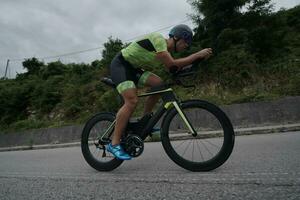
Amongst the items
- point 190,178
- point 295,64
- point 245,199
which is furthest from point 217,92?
point 245,199

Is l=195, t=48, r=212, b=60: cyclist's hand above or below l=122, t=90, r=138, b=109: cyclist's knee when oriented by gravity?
above

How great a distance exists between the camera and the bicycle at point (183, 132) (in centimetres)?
384

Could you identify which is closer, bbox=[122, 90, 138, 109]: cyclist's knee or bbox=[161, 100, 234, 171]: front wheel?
bbox=[161, 100, 234, 171]: front wheel

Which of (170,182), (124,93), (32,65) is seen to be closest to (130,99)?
(124,93)

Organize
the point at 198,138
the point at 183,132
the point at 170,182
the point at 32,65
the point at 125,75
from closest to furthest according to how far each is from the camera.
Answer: the point at 170,182 → the point at 183,132 → the point at 198,138 → the point at 125,75 → the point at 32,65

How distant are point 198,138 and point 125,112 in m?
0.98

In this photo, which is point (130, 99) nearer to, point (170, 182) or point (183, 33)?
point (183, 33)

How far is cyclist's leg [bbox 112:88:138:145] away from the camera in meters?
4.37

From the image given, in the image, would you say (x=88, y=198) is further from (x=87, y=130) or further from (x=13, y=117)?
(x=13, y=117)

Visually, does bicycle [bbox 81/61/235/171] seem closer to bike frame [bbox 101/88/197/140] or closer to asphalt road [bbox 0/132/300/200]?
bike frame [bbox 101/88/197/140]

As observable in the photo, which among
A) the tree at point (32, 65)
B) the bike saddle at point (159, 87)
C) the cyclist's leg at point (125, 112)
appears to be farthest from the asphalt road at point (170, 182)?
the tree at point (32, 65)

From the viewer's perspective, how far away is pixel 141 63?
179 inches

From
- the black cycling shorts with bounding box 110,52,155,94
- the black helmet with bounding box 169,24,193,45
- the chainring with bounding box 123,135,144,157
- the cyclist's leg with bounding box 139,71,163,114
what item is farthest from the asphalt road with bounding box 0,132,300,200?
the black helmet with bounding box 169,24,193,45

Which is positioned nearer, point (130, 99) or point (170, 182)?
point (170, 182)
